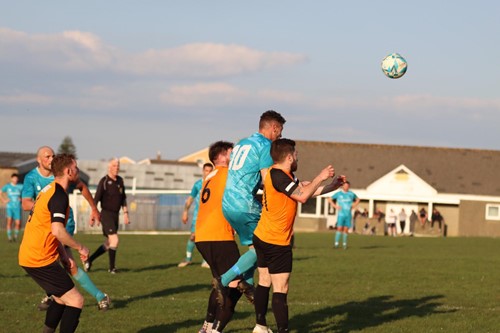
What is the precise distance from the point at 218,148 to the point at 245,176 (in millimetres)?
771

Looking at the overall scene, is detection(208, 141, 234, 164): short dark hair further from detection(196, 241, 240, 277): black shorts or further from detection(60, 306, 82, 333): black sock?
detection(60, 306, 82, 333): black sock

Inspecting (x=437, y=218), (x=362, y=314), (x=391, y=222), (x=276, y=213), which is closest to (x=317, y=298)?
(x=362, y=314)

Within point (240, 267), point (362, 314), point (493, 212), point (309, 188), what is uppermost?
point (493, 212)

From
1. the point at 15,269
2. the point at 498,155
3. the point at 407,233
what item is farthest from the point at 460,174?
the point at 15,269

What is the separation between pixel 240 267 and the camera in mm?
9734

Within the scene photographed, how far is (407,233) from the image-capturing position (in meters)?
58.3

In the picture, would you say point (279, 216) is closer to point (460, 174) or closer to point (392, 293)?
point (392, 293)

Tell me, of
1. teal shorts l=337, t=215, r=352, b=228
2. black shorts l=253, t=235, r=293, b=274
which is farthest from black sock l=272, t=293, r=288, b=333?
teal shorts l=337, t=215, r=352, b=228

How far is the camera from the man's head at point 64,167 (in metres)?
8.86

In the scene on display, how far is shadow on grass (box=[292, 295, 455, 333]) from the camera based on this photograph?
11023 millimetres

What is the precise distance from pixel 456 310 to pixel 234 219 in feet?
14.8

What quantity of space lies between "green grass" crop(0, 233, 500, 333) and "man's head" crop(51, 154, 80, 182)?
8.13 ft

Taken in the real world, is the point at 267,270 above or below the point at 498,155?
below

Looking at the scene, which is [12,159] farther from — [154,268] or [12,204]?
[154,268]
